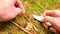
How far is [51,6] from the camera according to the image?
1.88 m

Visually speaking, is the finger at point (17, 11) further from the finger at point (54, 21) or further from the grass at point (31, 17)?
the finger at point (54, 21)

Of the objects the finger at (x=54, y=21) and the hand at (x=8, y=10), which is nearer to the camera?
the hand at (x=8, y=10)

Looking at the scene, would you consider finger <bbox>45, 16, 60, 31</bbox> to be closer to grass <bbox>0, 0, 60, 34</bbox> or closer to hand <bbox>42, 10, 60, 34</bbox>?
hand <bbox>42, 10, 60, 34</bbox>

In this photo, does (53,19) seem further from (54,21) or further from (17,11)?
(17,11)

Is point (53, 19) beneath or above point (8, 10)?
beneath

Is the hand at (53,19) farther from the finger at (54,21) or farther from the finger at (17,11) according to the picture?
the finger at (17,11)

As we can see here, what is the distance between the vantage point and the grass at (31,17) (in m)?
1.52

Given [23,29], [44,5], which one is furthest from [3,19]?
[44,5]

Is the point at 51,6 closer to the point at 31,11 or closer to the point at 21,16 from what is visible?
the point at 31,11

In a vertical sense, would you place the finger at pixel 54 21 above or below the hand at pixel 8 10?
below

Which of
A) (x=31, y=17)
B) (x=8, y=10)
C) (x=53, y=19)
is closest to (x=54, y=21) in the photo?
(x=53, y=19)

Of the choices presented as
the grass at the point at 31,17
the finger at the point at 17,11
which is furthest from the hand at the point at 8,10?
the grass at the point at 31,17

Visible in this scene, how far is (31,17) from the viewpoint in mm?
1676

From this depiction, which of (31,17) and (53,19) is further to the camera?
(31,17)
